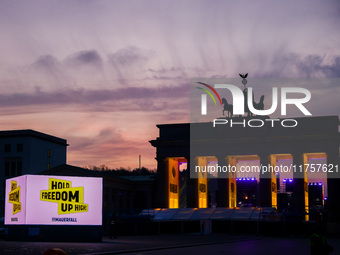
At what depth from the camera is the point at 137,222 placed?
72500 millimetres

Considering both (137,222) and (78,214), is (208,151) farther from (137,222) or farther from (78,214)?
(78,214)

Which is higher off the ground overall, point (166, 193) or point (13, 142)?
point (13, 142)

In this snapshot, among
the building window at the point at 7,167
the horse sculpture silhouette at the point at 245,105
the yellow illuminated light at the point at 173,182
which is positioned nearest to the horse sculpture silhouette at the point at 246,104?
the horse sculpture silhouette at the point at 245,105

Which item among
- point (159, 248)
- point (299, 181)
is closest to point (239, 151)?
point (299, 181)

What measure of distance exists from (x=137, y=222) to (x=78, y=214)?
25.7m

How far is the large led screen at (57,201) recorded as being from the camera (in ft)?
154

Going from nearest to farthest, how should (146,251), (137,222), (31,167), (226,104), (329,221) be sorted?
(146,251), (137,222), (329,221), (226,104), (31,167)

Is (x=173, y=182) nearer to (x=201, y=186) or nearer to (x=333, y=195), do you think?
(x=201, y=186)

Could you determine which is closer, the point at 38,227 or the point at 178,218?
the point at 38,227

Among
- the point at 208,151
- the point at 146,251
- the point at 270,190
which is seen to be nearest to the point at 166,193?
the point at 208,151

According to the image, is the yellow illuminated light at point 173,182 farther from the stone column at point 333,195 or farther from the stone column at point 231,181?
the stone column at point 333,195

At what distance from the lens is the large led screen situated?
4681 cm

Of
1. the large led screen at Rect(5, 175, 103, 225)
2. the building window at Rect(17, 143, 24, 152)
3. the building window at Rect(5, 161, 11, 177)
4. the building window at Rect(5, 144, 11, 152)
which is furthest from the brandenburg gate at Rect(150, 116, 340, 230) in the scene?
the building window at Rect(5, 144, 11, 152)

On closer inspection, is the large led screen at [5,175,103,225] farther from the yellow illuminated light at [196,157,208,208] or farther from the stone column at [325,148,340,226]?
the yellow illuminated light at [196,157,208,208]
